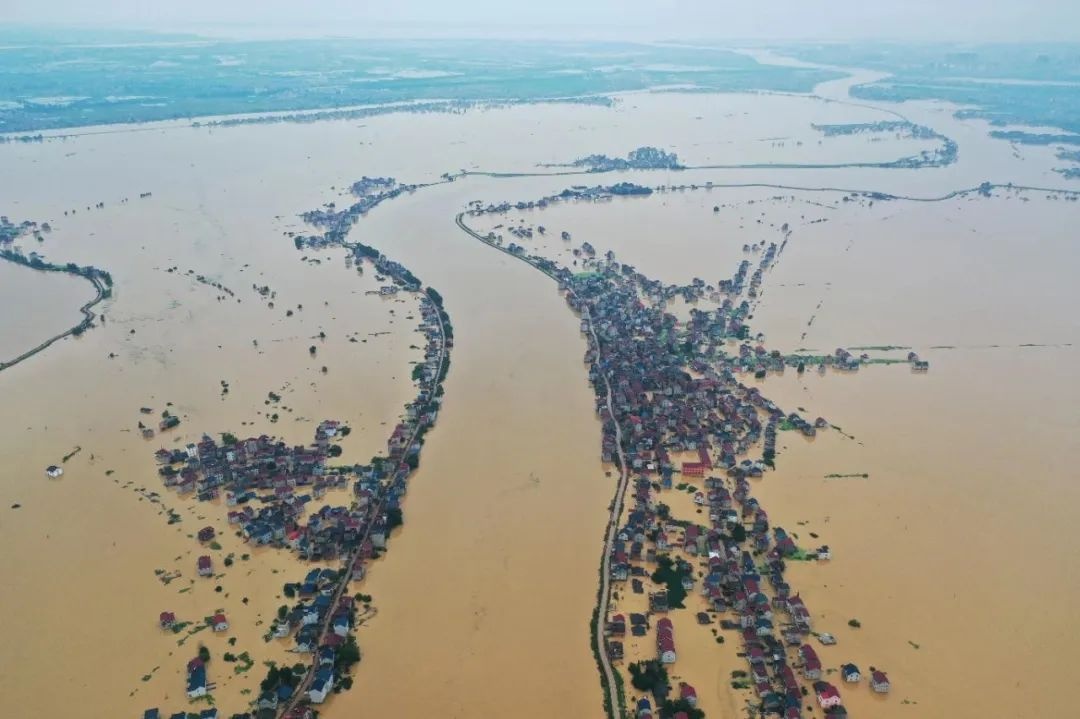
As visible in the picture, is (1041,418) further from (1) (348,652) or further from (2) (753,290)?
(1) (348,652)

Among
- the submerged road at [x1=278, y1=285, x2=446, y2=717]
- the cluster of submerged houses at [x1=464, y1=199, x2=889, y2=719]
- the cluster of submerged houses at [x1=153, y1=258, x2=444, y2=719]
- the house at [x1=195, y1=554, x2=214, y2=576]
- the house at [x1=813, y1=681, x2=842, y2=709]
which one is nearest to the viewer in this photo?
the house at [x1=813, y1=681, x2=842, y2=709]

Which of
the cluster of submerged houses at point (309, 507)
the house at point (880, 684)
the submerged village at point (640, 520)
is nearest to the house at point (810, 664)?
the submerged village at point (640, 520)

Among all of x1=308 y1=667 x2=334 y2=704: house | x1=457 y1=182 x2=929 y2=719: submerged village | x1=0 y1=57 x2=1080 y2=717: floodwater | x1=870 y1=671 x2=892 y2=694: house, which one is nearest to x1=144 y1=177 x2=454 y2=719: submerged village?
x1=308 y1=667 x2=334 y2=704: house

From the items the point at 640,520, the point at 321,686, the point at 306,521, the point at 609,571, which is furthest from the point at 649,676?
the point at 306,521

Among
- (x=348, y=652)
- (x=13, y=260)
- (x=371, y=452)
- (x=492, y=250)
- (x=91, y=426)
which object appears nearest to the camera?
(x=348, y=652)

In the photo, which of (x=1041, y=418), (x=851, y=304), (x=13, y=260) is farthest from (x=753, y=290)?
(x=13, y=260)

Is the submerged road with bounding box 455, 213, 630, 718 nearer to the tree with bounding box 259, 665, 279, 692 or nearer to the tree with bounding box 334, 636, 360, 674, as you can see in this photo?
the tree with bounding box 334, 636, 360, 674

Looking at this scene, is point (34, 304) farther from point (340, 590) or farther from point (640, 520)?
point (640, 520)
